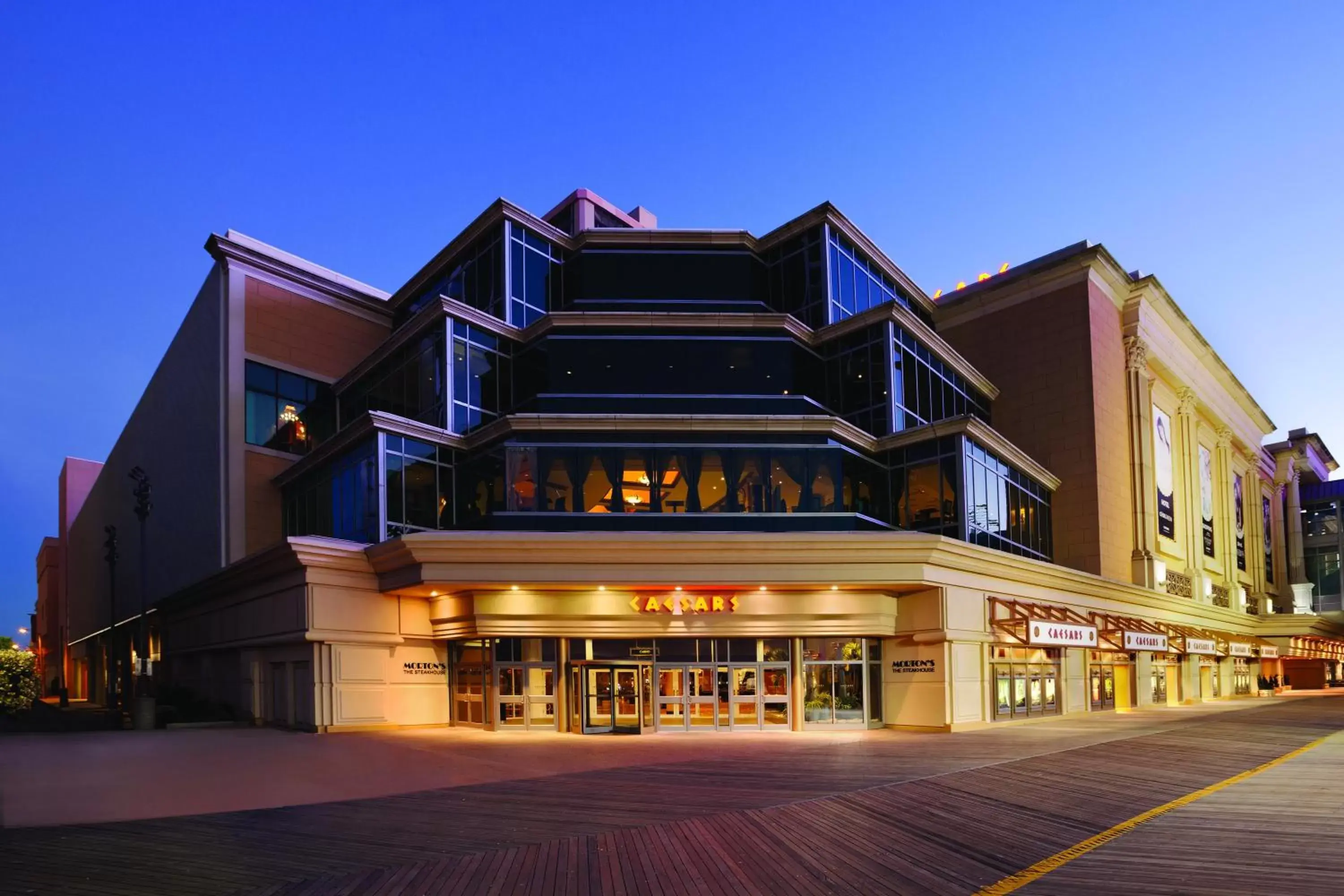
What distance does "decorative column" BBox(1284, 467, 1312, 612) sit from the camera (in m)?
82.0

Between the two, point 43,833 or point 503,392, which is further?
point 503,392

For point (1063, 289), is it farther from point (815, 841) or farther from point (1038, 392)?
point (815, 841)

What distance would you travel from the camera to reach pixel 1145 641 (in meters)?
44.0

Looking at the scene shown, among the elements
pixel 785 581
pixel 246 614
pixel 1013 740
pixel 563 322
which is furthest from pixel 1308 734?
pixel 246 614

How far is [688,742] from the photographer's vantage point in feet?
89.0

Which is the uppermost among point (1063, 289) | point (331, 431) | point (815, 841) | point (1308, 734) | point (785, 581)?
point (1063, 289)

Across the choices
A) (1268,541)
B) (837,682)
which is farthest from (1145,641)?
(1268,541)

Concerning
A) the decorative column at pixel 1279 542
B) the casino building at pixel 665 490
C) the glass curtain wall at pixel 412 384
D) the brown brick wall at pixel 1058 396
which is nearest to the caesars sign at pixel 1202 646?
the casino building at pixel 665 490

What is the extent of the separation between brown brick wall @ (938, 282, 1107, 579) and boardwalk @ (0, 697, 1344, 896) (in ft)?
80.3

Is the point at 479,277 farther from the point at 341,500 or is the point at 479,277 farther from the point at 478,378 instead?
the point at 341,500

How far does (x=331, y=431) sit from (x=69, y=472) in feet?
222

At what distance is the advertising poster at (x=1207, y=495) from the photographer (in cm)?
6188

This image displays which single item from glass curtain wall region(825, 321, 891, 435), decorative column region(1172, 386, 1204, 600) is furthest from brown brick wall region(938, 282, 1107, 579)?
decorative column region(1172, 386, 1204, 600)

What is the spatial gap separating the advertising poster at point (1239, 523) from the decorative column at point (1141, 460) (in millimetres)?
22239
